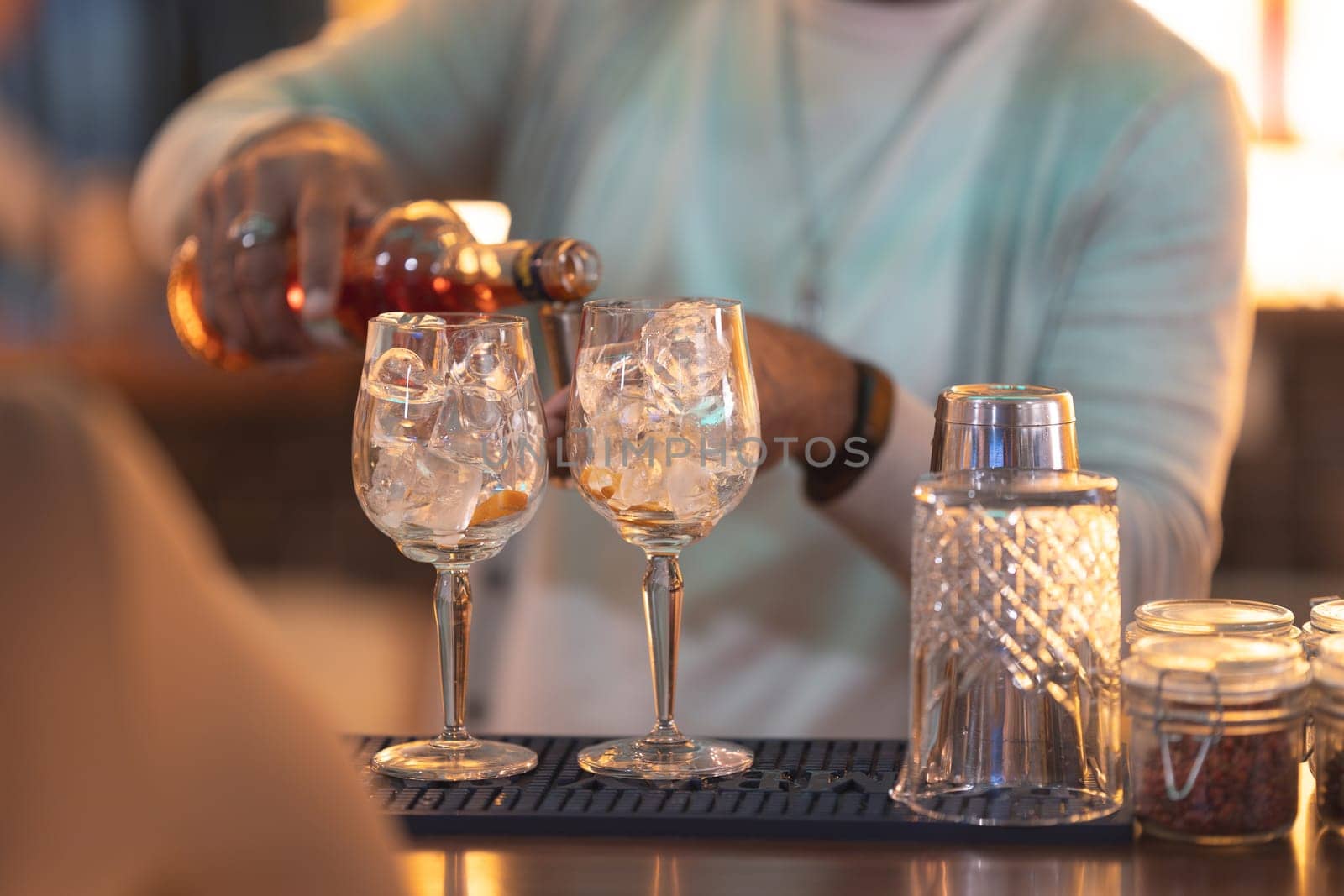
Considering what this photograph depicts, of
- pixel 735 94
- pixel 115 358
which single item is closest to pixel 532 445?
pixel 735 94

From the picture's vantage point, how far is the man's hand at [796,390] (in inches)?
38.7

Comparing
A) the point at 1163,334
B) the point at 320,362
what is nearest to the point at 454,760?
the point at 1163,334

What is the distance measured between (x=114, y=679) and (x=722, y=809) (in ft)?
1.41

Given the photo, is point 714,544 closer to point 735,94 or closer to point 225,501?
point 735,94

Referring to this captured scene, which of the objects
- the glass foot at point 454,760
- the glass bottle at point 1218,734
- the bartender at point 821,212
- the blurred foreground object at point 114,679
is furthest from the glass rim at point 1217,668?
the bartender at point 821,212

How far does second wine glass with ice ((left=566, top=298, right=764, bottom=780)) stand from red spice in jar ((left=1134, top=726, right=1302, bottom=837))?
219 millimetres

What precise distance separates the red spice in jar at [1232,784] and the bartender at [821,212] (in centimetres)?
57

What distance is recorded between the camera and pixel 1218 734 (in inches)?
27.5

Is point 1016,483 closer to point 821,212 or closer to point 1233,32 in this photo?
point 821,212

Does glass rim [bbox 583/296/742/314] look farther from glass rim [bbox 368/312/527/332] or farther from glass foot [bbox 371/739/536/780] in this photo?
glass foot [bbox 371/739/536/780]

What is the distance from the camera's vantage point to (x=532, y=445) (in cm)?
81

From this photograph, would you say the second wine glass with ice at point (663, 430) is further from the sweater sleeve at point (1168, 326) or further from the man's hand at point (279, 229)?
the sweater sleeve at point (1168, 326)

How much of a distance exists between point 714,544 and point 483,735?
0.59 meters

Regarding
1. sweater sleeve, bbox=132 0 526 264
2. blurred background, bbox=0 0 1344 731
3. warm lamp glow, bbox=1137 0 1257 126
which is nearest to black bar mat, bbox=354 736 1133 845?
sweater sleeve, bbox=132 0 526 264
